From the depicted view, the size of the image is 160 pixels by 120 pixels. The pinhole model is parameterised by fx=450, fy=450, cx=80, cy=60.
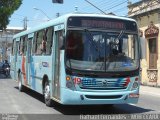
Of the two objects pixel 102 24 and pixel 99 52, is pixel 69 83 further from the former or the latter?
pixel 102 24

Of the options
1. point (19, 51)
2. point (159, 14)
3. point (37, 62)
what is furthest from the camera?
point (159, 14)

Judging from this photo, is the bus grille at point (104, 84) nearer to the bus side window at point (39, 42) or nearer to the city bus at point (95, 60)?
the city bus at point (95, 60)

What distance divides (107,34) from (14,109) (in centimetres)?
388

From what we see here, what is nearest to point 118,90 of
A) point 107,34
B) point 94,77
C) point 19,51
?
point 94,77

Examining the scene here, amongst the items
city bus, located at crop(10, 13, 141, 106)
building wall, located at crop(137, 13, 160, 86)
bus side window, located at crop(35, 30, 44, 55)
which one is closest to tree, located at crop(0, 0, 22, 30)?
building wall, located at crop(137, 13, 160, 86)

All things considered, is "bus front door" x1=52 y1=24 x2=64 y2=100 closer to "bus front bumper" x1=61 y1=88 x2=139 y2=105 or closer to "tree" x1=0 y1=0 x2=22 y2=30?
"bus front bumper" x1=61 y1=88 x2=139 y2=105

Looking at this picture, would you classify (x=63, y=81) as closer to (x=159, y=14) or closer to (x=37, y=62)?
(x=37, y=62)

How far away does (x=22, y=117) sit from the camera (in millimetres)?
12508

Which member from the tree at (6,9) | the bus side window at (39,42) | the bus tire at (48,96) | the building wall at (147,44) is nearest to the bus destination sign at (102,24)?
the bus tire at (48,96)

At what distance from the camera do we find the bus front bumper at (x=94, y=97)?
41.7ft

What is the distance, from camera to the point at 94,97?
505 inches

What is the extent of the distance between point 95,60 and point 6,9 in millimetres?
31127

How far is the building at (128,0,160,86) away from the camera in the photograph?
32.0 meters

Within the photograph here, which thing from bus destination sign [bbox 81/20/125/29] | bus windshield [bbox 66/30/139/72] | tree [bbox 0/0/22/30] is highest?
tree [bbox 0/0/22/30]
